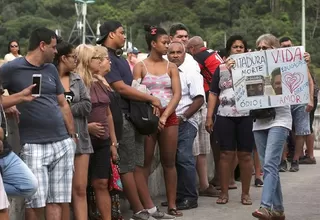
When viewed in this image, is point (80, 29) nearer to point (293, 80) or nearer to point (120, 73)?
point (120, 73)

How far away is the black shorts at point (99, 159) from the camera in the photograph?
301 inches

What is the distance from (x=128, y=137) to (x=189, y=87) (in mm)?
1402

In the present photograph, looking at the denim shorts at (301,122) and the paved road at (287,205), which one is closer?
the paved road at (287,205)

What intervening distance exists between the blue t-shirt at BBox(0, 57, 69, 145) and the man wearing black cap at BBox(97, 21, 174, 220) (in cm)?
155

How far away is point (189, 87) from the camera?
9406 mm

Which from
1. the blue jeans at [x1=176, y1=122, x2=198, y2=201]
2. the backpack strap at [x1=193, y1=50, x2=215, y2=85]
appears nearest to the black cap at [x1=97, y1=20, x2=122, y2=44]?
the blue jeans at [x1=176, y1=122, x2=198, y2=201]

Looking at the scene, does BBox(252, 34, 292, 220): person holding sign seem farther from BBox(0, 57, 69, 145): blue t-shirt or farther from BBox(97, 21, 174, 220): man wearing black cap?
BBox(0, 57, 69, 145): blue t-shirt

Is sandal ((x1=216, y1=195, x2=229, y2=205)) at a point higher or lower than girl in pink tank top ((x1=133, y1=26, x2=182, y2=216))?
lower

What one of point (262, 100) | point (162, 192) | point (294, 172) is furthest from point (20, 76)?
point (294, 172)

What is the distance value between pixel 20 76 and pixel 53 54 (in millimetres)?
353

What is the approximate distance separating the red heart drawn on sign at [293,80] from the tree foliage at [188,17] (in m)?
55.1

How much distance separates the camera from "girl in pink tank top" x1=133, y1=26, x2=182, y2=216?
8.70 m

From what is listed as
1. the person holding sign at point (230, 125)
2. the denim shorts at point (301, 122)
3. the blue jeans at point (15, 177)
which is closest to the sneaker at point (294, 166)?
the denim shorts at point (301, 122)

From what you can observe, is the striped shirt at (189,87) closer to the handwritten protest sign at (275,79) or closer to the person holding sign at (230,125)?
the person holding sign at (230,125)
